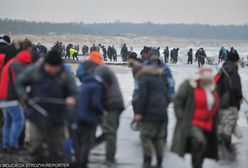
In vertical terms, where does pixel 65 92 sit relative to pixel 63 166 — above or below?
above

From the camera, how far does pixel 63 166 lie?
8227 millimetres

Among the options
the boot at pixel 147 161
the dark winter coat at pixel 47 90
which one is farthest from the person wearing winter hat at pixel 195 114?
the dark winter coat at pixel 47 90

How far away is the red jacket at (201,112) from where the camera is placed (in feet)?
27.5

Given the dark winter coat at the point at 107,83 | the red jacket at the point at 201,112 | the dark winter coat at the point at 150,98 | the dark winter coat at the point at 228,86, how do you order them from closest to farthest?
the red jacket at the point at 201,112 → the dark winter coat at the point at 107,83 → the dark winter coat at the point at 150,98 → the dark winter coat at the point at 228,86

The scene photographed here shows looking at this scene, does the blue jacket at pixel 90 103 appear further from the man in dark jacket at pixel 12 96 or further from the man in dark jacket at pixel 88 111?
the man in dark jacket at pixel 12 96

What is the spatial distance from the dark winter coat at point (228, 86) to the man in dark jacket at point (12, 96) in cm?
337

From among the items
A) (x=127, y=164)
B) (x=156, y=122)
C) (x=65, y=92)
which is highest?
(x=65, y=92)

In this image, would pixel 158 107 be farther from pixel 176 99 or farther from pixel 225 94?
pixel 225 94

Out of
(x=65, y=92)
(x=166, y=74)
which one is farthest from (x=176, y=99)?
(x=166, y=74)

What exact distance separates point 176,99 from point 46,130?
182cm

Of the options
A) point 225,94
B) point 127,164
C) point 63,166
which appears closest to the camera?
point 63,166

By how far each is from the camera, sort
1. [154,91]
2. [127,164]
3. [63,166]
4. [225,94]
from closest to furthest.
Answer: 1. [63,166]
2. [154,91]
3. [127,164]
4. [225,94]

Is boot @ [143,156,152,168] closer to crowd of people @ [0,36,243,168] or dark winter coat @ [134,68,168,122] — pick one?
crowd of people @ [0,36,243,168]

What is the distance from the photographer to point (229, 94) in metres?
11.1
